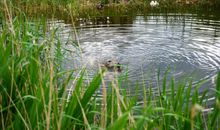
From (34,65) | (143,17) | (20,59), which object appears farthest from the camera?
(143,17)

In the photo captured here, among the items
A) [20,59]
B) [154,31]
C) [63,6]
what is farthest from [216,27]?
[20,59]

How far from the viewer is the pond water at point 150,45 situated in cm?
648

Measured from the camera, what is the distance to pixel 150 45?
8.66m

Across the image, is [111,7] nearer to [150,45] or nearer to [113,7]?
[113,7]

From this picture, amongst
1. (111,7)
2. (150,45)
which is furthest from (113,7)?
(150,45)

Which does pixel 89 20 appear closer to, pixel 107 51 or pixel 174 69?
pixel 107 51

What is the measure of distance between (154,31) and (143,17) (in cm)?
255

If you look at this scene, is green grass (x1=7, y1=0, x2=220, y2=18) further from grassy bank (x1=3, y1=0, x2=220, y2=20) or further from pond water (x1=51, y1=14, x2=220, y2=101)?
pond water (x1=51, y1=14, x2=220, y2=101)

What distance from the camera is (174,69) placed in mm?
6617

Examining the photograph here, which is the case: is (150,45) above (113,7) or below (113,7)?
below

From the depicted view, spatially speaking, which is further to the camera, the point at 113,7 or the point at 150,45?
the point at 113,7

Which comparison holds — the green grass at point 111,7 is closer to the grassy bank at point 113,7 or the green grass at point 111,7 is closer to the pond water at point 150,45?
the grassy bank at point 113,7

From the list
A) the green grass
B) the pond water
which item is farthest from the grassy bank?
the pond water

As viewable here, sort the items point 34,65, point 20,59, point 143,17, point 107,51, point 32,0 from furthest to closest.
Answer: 1. point 143,17
2. point 32,0
3. point 107,51
4. point 20,59
5. point 34,65
